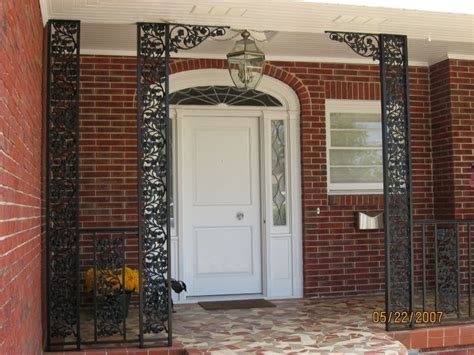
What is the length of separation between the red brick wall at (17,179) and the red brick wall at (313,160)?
2.49 metres

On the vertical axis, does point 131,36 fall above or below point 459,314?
above

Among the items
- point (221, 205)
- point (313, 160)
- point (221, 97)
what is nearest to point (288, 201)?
point (313, 160)

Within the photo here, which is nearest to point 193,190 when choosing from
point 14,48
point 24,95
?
point 24,95

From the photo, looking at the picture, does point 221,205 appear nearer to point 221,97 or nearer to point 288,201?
point 288,201

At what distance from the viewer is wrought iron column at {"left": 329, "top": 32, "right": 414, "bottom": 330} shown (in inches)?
213

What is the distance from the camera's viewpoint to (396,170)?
544 cm

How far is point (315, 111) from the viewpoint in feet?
23.3

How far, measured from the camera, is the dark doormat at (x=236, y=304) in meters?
6.53

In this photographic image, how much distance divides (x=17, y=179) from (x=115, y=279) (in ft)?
8.30

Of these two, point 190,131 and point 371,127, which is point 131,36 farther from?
point 371,127

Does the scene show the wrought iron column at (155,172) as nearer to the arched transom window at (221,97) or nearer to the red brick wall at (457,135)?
the arched transom window at (221,97)

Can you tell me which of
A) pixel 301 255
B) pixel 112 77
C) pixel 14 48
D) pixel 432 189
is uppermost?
pixel 112 77

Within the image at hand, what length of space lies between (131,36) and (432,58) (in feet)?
11.8

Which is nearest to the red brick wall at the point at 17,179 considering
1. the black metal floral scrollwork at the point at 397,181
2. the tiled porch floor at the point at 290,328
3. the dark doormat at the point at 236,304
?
the tiled porch floor at the point at 290,328
